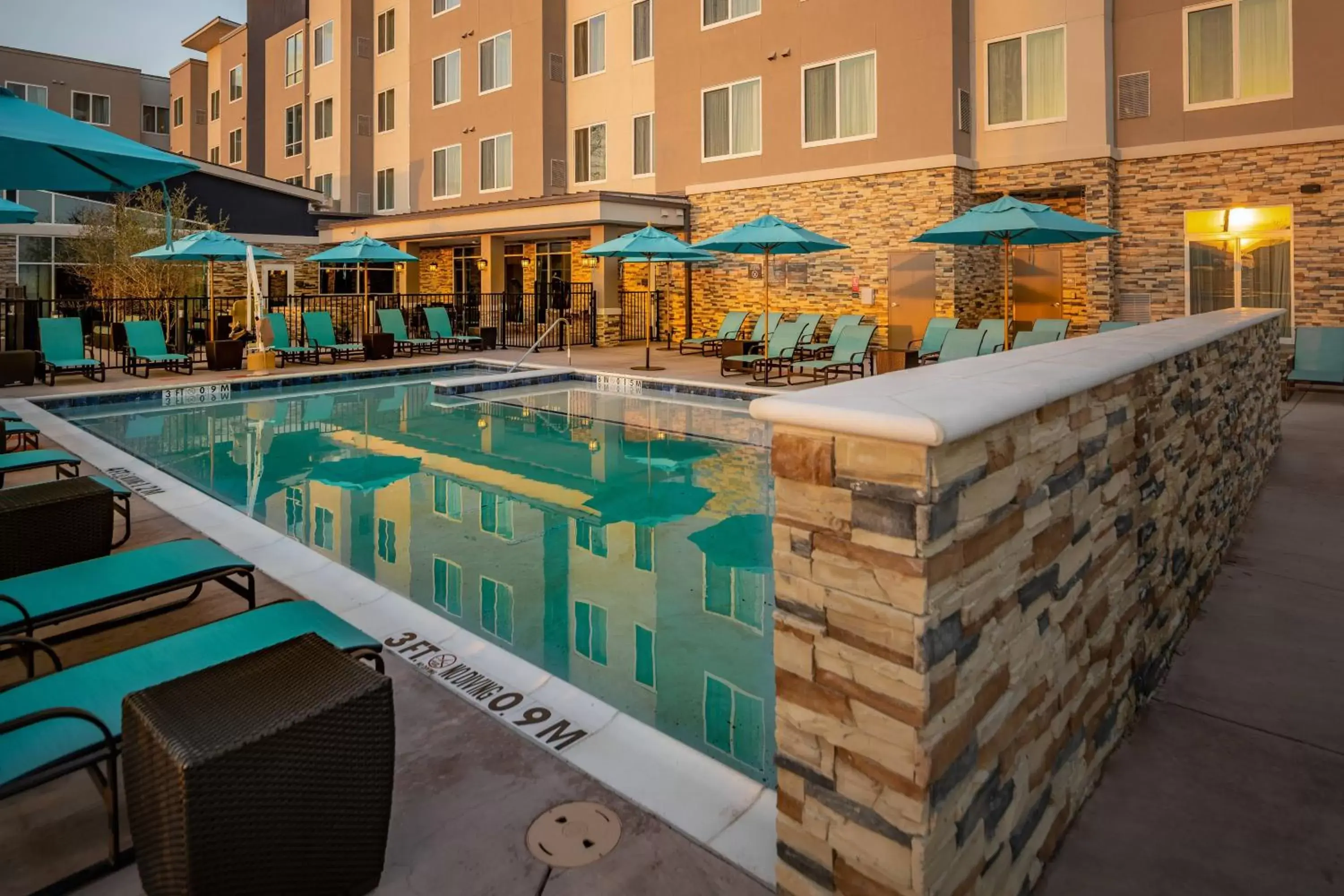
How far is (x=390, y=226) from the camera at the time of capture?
26.7 meters

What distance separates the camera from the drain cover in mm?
2453

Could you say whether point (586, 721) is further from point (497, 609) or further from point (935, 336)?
point (935, 336)

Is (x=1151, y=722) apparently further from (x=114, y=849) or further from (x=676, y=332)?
(x=676, y=332)

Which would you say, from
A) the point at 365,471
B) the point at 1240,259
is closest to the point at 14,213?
the point at 365,471

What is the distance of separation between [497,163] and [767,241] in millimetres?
15149

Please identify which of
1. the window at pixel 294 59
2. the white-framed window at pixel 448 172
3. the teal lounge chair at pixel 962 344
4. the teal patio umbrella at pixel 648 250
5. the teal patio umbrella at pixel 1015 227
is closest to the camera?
the teal patio umbrella at pixel 1015 227

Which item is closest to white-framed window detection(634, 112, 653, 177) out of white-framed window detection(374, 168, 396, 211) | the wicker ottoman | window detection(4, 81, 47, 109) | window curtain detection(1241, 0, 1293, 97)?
white-framed window detection(374, 168, 396, 211)

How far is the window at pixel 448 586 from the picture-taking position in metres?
5.09

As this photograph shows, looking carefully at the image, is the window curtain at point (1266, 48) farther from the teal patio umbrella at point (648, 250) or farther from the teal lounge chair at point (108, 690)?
the teal lounge chair at point (108, 690)

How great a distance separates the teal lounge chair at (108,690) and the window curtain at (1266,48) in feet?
61.7

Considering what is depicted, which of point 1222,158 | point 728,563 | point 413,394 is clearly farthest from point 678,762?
point 1222,158

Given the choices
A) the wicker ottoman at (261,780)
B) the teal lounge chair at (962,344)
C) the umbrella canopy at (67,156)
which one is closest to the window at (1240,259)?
the teal lounge chair at (962,344)

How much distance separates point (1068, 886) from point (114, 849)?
8.89 feet

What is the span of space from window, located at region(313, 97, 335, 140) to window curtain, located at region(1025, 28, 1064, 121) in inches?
1018
